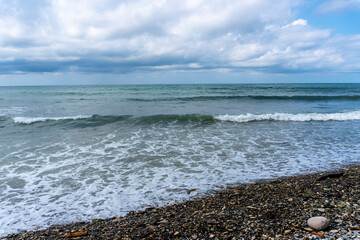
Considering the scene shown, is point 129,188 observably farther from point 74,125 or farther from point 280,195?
point 74,125

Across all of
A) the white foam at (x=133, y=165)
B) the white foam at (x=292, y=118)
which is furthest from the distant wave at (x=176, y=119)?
the white foam at (x=133, y=165)

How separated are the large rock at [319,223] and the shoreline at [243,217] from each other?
7 centimetres

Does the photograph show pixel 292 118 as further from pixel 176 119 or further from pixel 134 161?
pixel 134 161

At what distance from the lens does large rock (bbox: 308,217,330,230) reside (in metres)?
3.08

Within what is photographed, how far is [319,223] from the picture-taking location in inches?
122

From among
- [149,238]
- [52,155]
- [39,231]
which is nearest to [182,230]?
[149,238]

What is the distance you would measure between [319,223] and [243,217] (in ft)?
3.71

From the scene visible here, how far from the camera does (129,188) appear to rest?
5.36m

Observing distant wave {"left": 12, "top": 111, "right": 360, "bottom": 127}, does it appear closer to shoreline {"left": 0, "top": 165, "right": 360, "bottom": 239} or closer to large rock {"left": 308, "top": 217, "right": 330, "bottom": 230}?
shoreline {"left": 0, "top": 165, "right": 360, "bottom": 239}

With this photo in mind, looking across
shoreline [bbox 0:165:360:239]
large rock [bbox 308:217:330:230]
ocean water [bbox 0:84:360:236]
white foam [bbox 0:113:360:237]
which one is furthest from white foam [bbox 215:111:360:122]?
large rock [bbox 308:217:330:230]

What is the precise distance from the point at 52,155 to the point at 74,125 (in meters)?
6.22

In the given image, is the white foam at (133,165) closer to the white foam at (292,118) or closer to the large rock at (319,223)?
the large rock at (319,223)

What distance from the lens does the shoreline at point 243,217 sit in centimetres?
317

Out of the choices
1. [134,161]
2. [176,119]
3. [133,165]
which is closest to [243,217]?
[133,165]
